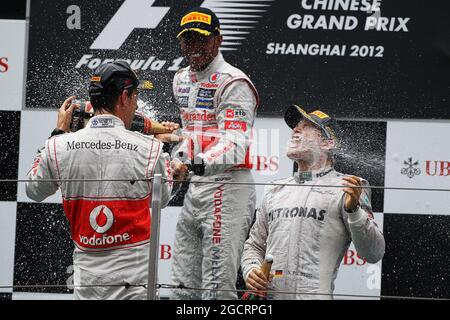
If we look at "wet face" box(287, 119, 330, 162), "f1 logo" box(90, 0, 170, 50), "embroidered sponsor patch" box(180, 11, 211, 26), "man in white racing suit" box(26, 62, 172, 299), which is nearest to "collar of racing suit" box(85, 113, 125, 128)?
"man in white racing suit" box(26, 62, 172, 299)

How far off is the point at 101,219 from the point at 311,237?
82 cm

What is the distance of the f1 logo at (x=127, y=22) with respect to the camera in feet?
19.6

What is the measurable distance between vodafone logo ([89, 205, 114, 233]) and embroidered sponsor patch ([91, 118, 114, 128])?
0.32 meters

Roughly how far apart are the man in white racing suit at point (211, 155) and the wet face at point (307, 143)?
0.94ft

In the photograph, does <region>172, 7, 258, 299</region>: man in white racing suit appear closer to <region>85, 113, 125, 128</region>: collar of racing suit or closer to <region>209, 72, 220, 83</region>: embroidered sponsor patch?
<region>209, 72, 220, 83</region>: embroidered sponsor patch

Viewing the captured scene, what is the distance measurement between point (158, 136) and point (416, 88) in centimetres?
148

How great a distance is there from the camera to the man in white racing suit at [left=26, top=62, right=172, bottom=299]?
4023mm

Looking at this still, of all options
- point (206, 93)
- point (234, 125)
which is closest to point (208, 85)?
point (206, 93)

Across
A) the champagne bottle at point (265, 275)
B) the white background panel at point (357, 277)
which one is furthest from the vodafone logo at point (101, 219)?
the white background panel at point (357, 277)

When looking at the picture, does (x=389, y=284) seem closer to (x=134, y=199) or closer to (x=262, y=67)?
(x=134, y=199)

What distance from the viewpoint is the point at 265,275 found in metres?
4.14

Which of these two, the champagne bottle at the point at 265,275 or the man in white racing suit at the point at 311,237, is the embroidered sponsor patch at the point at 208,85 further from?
the champagne bottle at the point at 265,275
